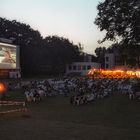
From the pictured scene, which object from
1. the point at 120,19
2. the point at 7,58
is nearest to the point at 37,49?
the point at 7,58

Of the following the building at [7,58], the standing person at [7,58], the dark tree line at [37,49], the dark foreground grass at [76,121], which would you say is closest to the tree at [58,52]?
the dark tree line at [37,49]

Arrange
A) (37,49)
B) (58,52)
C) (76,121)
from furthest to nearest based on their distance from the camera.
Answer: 1. (58,52)
2. (37,49)
3. (76,121)

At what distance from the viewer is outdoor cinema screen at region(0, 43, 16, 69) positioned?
78.7 m

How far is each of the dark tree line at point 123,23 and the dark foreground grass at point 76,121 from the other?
19.9ft

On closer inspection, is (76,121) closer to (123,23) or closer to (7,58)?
(123,23)

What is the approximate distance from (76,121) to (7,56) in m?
56.3

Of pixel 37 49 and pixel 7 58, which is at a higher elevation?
pixel 37 49

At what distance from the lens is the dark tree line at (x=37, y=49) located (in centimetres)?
11750

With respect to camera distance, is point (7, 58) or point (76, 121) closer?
point (76, 121)

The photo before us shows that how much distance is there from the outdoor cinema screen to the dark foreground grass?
36425 mm

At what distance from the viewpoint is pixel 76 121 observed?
26.7 metres

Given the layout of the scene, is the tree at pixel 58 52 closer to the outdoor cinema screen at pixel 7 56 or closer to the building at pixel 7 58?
the building at pixel 7 58

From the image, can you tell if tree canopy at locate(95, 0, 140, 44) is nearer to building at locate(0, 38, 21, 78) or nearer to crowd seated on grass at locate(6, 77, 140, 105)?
crowd seated on grass at locate(6, 77, 140, 105)

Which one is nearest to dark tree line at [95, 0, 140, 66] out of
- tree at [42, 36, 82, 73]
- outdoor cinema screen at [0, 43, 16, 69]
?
outdoor cinema screen at [0, 43, 16, 69]
